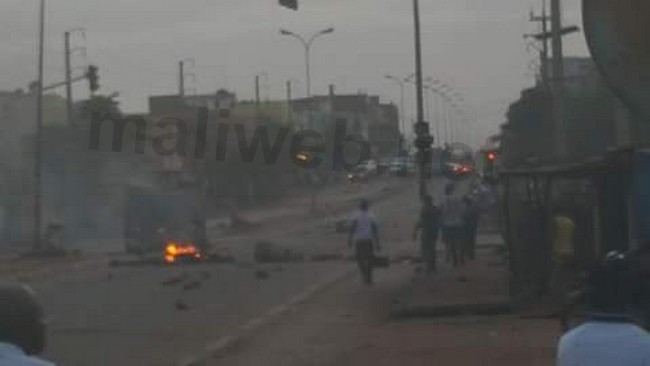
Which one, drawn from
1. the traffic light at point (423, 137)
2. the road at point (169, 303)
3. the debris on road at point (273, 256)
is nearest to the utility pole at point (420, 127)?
the traffic light at point (423, 137)

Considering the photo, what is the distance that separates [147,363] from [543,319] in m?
5.58

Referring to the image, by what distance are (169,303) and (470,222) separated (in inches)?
337

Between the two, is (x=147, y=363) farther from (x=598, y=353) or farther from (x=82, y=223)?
(x=82, y=223)

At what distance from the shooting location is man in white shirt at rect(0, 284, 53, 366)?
4.25 meters

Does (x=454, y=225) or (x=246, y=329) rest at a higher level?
(x=454, y=225)

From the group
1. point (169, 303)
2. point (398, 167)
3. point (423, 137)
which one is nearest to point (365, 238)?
point (423, 137)

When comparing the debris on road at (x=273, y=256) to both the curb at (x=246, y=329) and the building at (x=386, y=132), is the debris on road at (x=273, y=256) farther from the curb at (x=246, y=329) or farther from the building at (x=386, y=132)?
the building at (x=386, y=132)

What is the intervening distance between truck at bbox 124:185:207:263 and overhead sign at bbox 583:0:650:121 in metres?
36.5

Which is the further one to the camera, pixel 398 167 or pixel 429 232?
pixel 398 167

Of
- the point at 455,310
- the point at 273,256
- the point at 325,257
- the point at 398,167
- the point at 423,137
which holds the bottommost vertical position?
the point at 325,257

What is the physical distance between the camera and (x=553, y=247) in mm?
20422

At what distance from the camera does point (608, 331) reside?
520 cm

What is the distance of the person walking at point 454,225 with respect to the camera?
3170 centimetres

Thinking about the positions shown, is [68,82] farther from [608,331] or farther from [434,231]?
[608,331]
